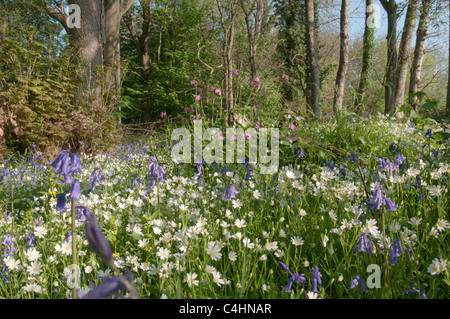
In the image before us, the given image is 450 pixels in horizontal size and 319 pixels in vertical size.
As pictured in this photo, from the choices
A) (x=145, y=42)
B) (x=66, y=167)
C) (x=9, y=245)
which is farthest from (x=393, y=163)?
(x=145, y=42)

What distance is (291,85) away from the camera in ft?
55.3

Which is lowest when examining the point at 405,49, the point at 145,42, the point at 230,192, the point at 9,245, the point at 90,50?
the point at 9,245

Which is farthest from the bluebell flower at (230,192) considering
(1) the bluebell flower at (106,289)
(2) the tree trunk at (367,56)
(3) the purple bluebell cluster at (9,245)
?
(2) the tree trunk at (367,56)

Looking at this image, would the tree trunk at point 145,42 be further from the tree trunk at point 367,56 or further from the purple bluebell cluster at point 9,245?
the purple bluebell cluster at point 9,245

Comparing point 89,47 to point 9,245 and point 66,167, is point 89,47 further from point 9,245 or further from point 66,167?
point 66,167

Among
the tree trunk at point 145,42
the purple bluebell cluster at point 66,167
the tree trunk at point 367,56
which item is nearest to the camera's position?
the purple bluebell cluster at point 66,167

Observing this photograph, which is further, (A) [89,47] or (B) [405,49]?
(B) [405,49]

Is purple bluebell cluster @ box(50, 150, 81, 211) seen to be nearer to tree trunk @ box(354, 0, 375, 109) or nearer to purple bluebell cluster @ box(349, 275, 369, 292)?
purple bluebell cluster @ box(349, 275, 369, 292)

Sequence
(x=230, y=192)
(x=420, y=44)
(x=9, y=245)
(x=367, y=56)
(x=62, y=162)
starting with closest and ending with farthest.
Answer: (x=62, y=162), (x=9, y=245), (x=230, y=192), (x=420, y=44), (x=367, y=56)

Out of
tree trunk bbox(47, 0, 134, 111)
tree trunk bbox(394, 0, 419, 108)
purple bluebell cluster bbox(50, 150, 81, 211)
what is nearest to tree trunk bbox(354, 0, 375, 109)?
tree trunk bbox(394, 0, 419, 108)

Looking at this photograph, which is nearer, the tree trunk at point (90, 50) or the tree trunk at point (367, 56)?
the tree trunk at point (90, 50)

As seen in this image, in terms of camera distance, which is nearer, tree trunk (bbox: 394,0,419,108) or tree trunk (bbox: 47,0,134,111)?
tree trunk (bbox: 47,0,134,111)

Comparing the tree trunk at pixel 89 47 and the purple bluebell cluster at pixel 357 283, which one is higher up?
the tree trunk at pixel 89 47
